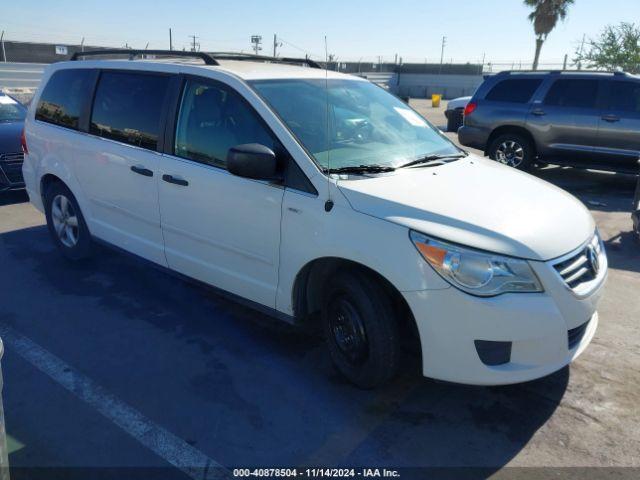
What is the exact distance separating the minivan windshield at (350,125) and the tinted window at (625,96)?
19.9 ft

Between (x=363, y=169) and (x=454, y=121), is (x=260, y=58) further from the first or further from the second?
(x=454, y=121)

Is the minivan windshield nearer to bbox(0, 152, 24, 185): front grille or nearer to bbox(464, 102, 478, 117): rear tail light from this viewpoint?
bbox(0, 152, 24, 185): front grille

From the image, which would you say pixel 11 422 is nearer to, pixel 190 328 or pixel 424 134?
pixel 190 328

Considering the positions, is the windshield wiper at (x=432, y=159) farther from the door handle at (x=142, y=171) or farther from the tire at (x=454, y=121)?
the tire at (x=454, y=121)

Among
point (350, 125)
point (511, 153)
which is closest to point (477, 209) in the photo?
point (350, 125)

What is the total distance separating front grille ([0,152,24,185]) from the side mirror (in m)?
5.35

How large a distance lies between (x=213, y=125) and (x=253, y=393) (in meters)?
1.79

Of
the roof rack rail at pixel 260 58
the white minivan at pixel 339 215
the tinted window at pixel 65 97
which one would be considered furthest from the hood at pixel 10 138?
the roof rack rail at pixel 260 58

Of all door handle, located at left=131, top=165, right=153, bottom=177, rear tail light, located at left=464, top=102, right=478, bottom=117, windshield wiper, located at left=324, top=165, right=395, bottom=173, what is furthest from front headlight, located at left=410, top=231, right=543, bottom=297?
rear tail light, located at left=464, top=102, right=478, bottom=117

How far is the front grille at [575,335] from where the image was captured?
114 inches

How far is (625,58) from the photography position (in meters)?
24.1

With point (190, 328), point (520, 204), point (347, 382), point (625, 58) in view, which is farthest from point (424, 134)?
point (625, 58)

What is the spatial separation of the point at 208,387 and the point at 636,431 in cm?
241

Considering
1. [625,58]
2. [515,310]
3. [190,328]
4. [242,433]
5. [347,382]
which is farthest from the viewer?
[625,58]
